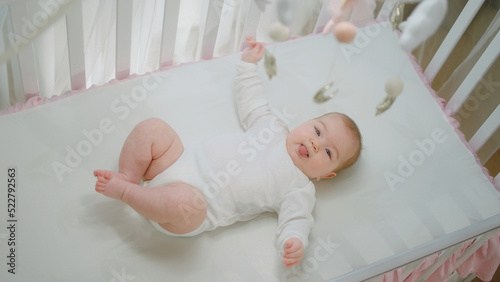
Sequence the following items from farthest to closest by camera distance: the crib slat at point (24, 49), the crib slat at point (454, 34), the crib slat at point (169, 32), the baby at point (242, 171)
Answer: the crib slat at point (454, 34) < the crib slat at point (169, 32) < the baby at point (242, 171) < the crib slat at point (24, 49)

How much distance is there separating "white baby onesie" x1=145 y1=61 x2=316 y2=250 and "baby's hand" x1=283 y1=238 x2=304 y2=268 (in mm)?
27

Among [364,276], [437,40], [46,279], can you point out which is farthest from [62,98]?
[437,40]

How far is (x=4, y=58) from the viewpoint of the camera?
0.94 meters

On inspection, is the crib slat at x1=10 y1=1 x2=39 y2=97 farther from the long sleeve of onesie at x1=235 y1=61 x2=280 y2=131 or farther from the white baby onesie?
the long sleeve of onesie at x1=235 y1=61 x2=280 y2=131

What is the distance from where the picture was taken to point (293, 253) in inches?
43.6

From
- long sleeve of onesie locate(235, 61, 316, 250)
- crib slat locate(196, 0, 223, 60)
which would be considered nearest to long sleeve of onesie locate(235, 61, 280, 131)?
long sleeve of onesie locate(235, 61, 316, 250)

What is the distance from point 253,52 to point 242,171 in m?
0.33

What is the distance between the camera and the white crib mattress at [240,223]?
1.14m

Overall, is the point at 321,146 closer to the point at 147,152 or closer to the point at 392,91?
the point at 392,91

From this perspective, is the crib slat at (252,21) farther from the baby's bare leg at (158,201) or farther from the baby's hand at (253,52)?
the baby's bare leg at (158,201)

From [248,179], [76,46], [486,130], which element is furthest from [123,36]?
[486,130]

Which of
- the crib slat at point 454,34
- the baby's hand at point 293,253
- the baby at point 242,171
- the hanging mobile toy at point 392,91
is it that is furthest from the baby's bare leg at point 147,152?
the crib slat at point 454,34

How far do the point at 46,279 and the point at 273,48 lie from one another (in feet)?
2.58

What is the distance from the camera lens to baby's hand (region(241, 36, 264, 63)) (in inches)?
52.3
